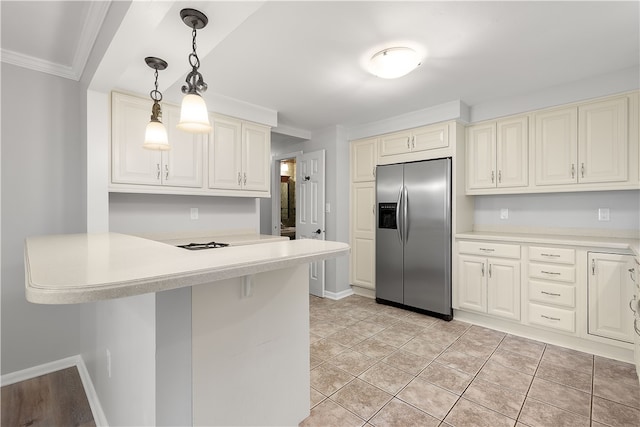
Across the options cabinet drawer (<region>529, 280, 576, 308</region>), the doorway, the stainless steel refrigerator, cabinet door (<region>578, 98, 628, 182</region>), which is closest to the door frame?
the doorway

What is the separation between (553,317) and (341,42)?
2.96m

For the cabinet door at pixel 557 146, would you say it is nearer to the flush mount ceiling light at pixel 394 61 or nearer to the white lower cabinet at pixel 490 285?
the white lower cabinet at pixel 490 285

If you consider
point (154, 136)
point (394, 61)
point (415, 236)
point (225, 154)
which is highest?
point (394, 61)

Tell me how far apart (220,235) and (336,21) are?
2392 mm

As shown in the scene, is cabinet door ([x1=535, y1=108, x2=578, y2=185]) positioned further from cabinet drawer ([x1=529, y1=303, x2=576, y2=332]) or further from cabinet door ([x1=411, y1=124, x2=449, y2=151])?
cabinet drawer ([x1=529, y1=303, x2=576, y2=332])

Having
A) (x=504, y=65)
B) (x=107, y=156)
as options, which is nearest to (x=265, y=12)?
(x=107, y=156)

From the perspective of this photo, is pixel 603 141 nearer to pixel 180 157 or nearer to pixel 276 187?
pixel 180 157

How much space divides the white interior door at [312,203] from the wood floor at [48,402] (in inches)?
108

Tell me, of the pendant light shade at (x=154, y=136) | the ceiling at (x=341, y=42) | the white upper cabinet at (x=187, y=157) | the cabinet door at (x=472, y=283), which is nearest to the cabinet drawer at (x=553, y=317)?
the cabinet door at (x=472, y=283)

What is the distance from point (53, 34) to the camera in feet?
6.51

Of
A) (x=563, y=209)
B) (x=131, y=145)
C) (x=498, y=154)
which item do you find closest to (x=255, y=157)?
(x=131, y=145)

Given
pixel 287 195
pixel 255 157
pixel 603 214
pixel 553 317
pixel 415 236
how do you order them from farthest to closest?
pixel 287 195, pixel 415 236, pixel 255 157, pixel 603 214, pixel 553 317

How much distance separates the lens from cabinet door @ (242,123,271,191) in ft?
10.9

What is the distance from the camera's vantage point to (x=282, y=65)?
7.95 feet
